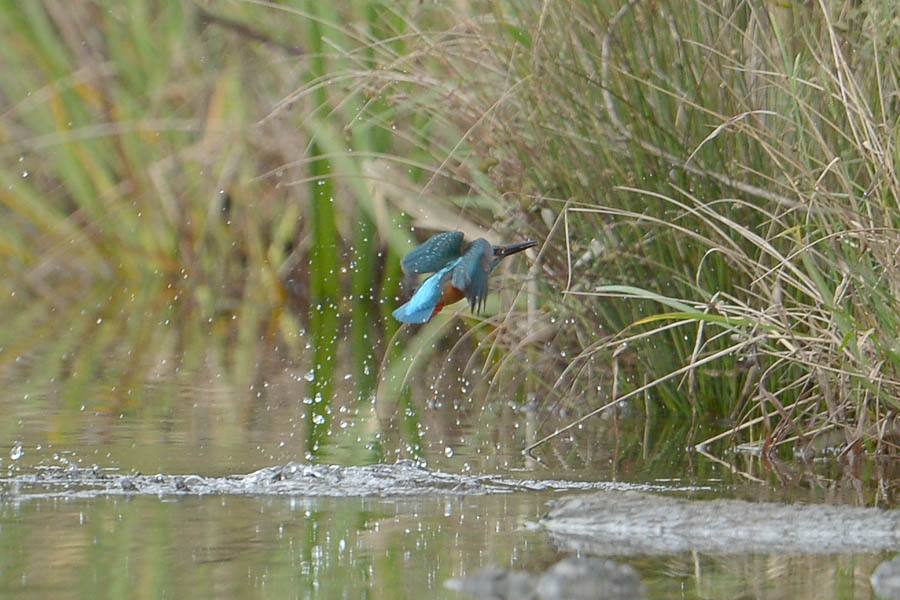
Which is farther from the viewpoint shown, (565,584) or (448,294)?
(448,294)

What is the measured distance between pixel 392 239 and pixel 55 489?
3.66 metres

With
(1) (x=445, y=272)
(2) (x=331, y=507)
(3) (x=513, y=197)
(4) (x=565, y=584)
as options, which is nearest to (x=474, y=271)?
(1) (x=445, y=272)

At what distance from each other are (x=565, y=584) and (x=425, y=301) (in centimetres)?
130

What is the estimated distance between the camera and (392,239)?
660 cm

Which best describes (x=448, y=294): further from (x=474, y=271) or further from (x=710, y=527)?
(x=710, y=527)

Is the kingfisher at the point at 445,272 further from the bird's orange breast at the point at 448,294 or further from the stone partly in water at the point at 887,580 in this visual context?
the stone partly in water at the point at 887,580

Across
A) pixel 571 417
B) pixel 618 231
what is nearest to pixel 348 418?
pixel 571 417

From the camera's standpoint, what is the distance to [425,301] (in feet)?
10.9

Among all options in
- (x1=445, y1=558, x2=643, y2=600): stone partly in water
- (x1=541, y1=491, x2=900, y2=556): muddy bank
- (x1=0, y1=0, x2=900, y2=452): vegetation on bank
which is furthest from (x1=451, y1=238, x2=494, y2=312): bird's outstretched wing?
(x1=445, y1=558, x2=643, y2=600): stone partly in water

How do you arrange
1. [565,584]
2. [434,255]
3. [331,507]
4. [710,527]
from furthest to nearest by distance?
[434,255] → [331,507] → [710,527] → [565,584]

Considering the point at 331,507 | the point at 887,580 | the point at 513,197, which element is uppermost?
the point at 513,197

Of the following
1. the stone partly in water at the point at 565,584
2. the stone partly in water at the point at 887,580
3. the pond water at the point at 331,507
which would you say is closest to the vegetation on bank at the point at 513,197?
the pond water at the point at 331,507

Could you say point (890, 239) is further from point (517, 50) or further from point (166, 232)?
point (166, 232)

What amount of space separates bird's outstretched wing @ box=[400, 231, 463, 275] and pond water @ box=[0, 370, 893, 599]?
0.39m
